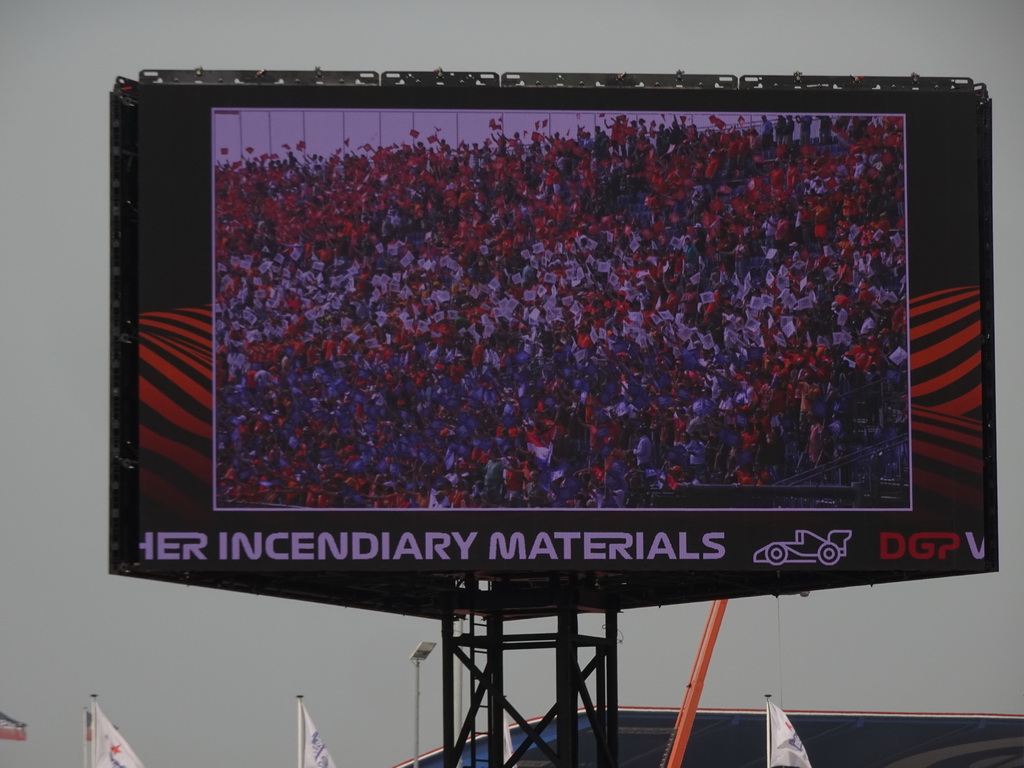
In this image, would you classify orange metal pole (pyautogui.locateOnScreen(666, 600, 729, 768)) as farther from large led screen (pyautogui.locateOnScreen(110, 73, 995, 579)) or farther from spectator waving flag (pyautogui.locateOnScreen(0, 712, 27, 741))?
large led screen (pyautogui.locateOnScreen(110, 73, 995, 579))

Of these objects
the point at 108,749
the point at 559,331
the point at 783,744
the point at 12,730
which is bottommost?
the point at 783,744

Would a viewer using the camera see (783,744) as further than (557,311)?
Yes

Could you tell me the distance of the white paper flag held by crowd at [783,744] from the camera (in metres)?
38.1

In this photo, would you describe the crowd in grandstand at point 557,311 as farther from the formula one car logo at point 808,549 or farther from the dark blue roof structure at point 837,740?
the dark blue roof structure at point 837,740

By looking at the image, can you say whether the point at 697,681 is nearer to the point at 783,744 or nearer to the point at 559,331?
the point at 783,744

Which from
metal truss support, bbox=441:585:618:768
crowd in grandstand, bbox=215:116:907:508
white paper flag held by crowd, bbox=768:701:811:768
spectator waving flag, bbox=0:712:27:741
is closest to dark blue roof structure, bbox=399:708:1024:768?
white paper flag held by crowd, bbox=768:701:811:768

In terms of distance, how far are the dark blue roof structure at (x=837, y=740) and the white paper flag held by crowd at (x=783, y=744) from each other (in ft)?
29.1

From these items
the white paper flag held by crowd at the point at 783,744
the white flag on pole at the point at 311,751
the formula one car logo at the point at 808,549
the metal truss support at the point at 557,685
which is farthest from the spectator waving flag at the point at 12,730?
the white paper flag held by crowd at the point at 783,744

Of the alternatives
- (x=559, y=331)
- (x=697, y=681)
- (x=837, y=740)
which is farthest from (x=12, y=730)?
(x=837, y=740)

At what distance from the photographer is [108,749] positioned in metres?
33.8

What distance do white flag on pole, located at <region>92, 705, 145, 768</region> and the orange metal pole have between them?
15.2 meters

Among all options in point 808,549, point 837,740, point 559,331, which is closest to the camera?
point 808,549

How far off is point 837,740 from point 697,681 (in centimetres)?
666

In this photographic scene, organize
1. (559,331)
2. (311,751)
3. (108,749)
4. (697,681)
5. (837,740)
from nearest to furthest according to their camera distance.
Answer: (559,331) → (108,749) → (311,751) → (697,681) → (837,740)
